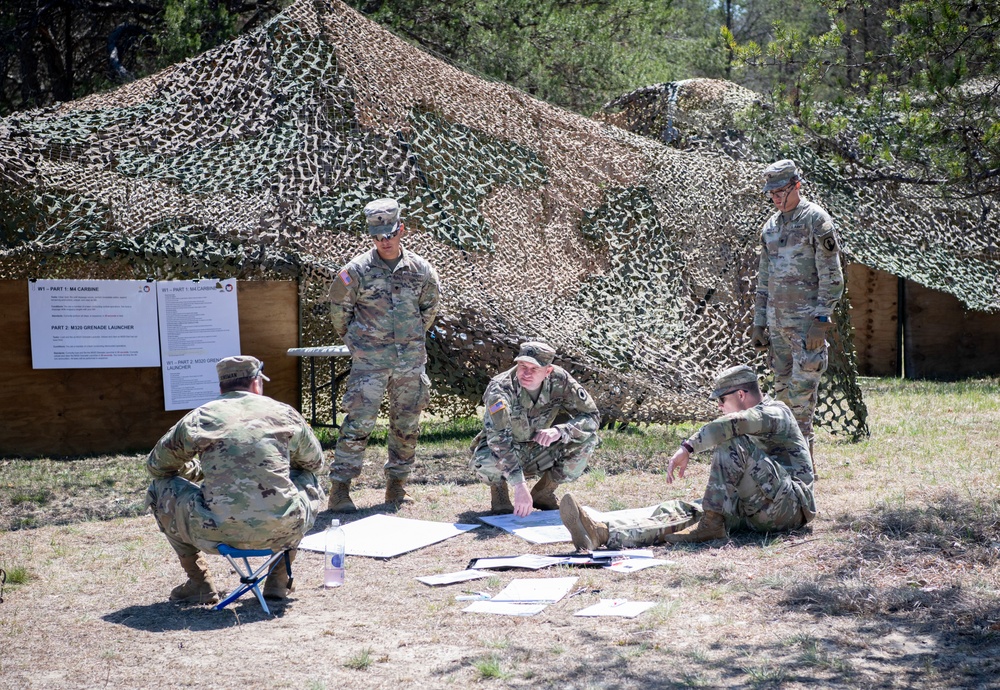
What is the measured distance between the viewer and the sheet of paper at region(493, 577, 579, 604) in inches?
193

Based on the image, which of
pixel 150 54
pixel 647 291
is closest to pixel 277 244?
pixel 647 291

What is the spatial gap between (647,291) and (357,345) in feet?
13.1

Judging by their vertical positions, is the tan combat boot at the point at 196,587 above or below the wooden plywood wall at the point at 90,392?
below

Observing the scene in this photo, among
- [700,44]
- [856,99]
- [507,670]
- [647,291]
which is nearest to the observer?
[507,670]

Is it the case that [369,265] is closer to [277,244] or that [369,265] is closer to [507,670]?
[277,244]

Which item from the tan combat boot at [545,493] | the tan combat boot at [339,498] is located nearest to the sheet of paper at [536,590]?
the tan combat boot at [545,493]

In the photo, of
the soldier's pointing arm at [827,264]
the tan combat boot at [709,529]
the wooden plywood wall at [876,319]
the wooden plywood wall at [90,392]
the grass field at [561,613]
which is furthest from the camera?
the wooden plywood wall at [876,319]

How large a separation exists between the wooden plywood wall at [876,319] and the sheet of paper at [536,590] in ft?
35.2

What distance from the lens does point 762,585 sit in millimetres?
4945

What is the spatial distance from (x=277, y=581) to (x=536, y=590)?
119cm

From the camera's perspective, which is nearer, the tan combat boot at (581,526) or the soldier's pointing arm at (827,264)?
the tan combat boot at (581,526)

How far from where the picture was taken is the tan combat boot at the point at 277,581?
5.02m

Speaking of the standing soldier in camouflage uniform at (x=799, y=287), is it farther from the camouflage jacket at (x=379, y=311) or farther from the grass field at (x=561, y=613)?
the camouflage jacket at (x=379, y=311)

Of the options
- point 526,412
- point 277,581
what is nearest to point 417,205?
point 526,412
